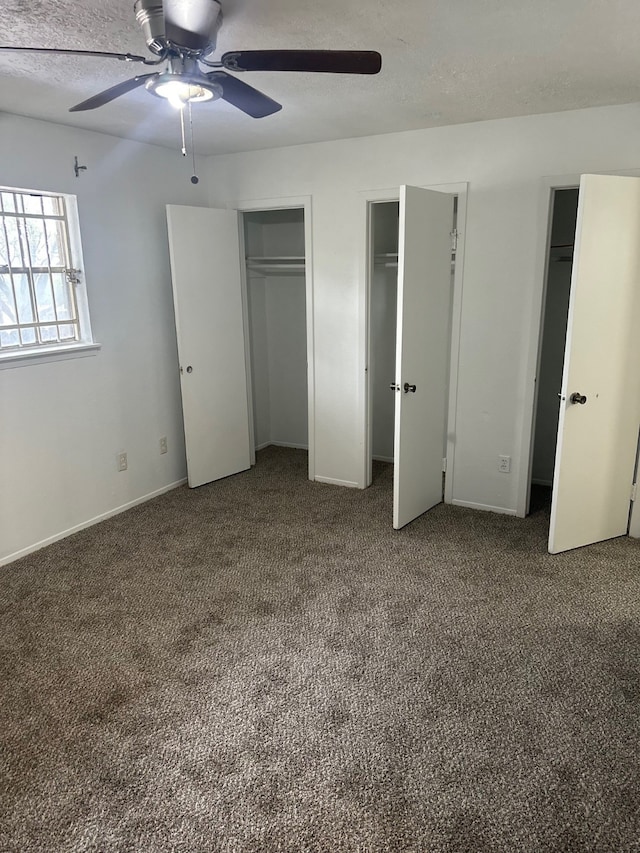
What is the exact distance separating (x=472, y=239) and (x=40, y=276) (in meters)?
2.68

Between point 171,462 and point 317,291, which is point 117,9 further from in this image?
point 171,462

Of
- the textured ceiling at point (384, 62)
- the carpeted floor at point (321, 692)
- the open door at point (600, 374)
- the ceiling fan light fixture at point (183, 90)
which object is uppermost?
the textured ceiling at point (384, 62)

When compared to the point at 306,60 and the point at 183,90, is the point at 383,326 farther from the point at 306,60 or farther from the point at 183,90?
the point at 306,60

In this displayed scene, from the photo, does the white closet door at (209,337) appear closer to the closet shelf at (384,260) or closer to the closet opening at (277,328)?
the closet opening at (277,328)

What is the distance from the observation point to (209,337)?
4383mm

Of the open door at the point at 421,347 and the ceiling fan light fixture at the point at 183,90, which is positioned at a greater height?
the ceiling fan light fixture at the point at 183,90

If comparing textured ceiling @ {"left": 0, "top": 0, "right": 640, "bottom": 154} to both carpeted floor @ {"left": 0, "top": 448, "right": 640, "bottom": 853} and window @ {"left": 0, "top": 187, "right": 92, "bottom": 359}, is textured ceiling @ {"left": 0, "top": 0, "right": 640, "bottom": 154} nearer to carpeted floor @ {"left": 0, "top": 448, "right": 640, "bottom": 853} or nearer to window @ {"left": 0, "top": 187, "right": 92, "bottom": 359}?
window @ {"left": 0, "top": 187, "right": 92, "bottom": 359}

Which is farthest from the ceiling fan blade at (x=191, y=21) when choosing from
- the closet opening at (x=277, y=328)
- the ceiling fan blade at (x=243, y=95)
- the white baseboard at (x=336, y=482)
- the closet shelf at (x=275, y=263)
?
the white baseboard at (x=336, y=482)

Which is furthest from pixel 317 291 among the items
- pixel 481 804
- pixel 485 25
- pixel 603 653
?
pixel 481 804

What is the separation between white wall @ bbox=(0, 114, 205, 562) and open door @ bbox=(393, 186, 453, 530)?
72.9 inches

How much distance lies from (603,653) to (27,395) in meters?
3.28

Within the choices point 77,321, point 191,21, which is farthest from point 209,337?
point 191,21

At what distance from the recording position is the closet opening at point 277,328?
16.7ft

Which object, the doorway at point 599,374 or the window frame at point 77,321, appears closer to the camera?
the doorway at point 599,374
